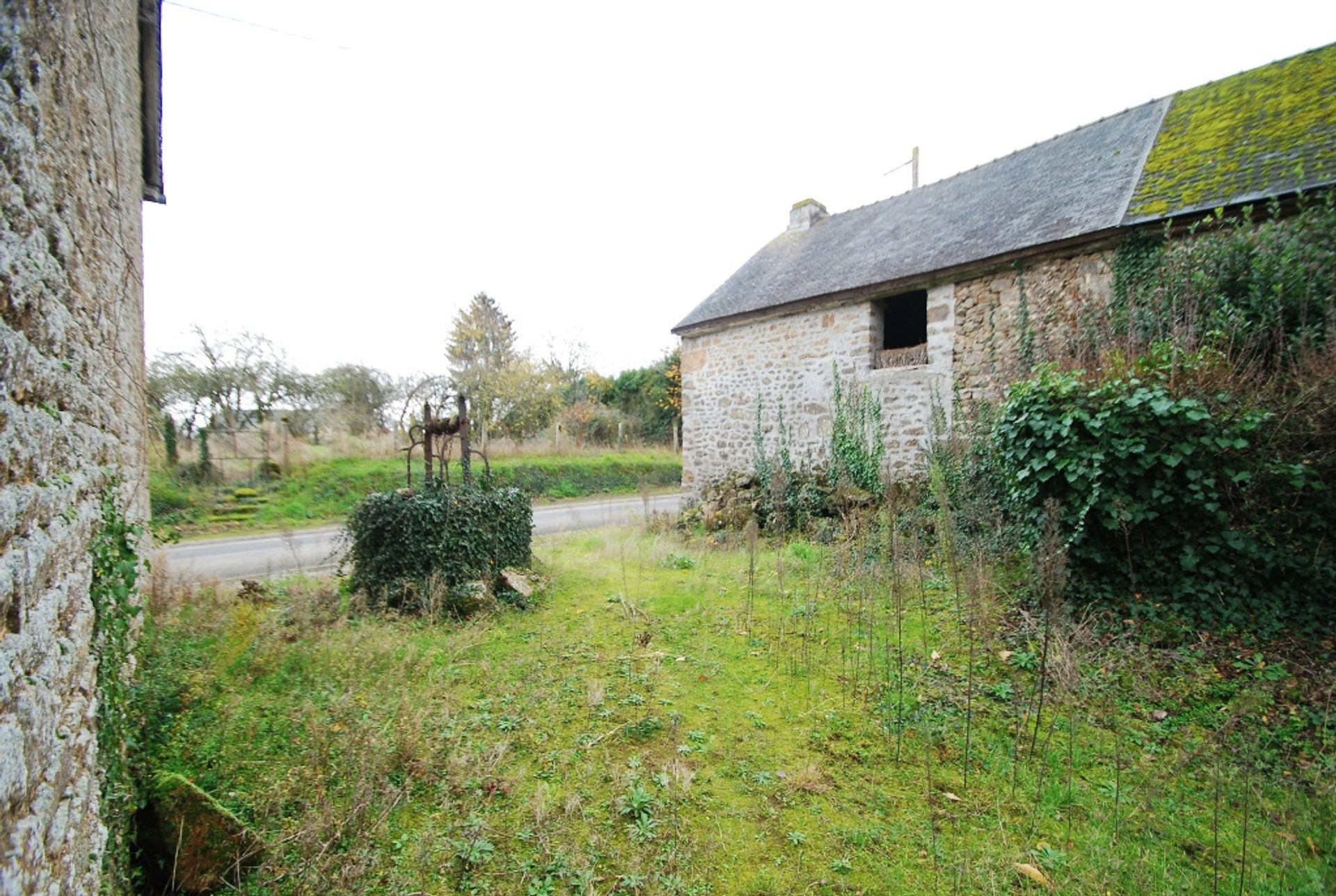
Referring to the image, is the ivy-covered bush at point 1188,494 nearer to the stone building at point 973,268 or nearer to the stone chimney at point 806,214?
the stone building at point 973,268

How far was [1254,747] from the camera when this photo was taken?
3.02m

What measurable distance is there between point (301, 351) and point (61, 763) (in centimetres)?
1713

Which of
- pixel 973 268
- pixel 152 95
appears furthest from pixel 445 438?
pixel 973 268

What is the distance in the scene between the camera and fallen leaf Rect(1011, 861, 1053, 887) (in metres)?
2.31

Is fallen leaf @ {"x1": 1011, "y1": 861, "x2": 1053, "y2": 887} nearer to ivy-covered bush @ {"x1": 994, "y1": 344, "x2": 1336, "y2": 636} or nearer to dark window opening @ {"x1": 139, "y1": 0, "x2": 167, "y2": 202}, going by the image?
ivy-covered bush @ {"x1": 994, "y1": 344, "x2": 1336, "y2": 636}

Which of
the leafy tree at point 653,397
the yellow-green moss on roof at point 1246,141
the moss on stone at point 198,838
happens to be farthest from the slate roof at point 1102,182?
the leafy tree at point 653,397

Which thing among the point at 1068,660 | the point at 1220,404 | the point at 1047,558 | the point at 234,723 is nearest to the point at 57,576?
the point at 234,723

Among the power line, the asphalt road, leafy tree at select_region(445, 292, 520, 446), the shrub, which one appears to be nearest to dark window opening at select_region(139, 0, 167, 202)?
the power line

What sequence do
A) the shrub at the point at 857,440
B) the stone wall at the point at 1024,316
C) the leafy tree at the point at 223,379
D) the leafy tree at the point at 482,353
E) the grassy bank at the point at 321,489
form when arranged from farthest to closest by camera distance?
1. the leafy tree at the point at 482,353
2. the leafy tree at the point at 223,379
3. the grassy bank at the point at 321,489
4. the shrub at the point at 857,440
5. the stone wall at the point at 1024,316

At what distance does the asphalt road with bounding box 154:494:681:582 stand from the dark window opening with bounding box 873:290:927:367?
19.0 ft

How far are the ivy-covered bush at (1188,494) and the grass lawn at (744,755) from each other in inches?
28.0

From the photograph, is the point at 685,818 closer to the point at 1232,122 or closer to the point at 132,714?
the point at 132,714

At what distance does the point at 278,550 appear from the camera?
9031mm

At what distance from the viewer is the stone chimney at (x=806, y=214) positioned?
44.9ft
